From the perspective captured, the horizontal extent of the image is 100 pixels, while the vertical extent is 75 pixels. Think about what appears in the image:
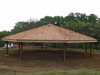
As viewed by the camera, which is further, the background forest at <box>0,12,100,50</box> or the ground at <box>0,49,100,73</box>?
the background forest at <box>0,12,100,50</box>

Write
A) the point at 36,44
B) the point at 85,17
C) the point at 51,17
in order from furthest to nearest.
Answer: the point at 51,17, the point at 85,17, the point at 36,44

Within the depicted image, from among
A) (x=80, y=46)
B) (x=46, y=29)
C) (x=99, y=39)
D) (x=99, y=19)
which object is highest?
(x=99, y=19)

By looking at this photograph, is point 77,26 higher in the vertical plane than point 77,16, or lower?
lower

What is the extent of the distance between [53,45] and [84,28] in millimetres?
12538

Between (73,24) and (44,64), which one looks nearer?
(44,64)

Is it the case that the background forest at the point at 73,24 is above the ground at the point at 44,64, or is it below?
above

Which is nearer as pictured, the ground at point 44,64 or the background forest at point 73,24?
the ground at point 44,64

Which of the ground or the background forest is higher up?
the background forest

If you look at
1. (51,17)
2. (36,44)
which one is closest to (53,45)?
(36,44)

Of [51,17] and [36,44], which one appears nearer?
[36,44]

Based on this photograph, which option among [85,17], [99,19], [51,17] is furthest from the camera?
[51,17]

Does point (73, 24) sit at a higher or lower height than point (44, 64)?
higher

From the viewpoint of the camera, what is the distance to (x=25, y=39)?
12008 mm

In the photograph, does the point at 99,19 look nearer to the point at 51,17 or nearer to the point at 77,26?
the point at 77,26
